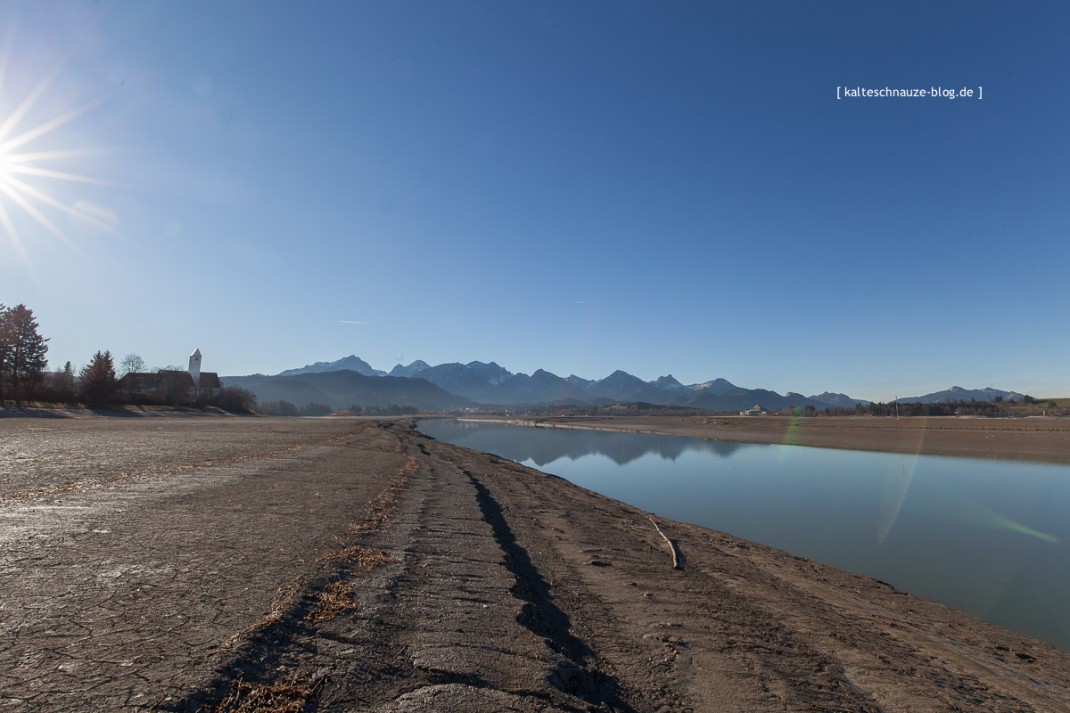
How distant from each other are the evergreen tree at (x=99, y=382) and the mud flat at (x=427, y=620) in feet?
213

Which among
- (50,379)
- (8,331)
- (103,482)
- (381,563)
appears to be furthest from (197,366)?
(381,563)

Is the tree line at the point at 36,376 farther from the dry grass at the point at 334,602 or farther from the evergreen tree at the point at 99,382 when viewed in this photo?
the dry grass at the point at 334,602

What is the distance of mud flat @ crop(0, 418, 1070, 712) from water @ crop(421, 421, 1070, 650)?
2324 mm

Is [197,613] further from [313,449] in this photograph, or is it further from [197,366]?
[197,366]

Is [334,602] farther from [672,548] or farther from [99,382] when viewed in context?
[99,382]

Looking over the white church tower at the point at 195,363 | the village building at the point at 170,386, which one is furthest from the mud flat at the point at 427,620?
the white church tower at the point at 195,363

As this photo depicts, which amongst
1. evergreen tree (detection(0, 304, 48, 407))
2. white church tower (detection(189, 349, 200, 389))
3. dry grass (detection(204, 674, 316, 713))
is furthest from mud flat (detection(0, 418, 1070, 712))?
white church tower (detection(189, 349, 200, 389))

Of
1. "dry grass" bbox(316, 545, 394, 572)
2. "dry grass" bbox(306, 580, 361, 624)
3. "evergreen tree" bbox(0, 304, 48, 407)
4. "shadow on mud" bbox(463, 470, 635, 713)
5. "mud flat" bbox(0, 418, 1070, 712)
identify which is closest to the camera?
"mud flat" bbox(0, 418, 1070, 712)

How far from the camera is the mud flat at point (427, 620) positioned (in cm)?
395

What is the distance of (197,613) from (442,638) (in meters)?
2.35

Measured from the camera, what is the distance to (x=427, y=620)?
541 cm

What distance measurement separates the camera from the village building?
261 ft

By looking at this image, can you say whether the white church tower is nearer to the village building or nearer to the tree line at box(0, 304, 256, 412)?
the village building

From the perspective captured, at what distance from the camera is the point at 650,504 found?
70.6 feet
